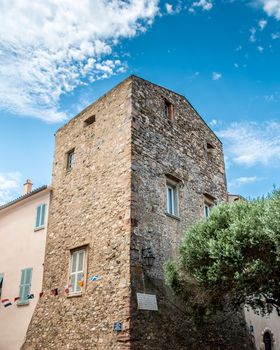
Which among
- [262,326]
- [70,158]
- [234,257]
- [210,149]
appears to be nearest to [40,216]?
[70,158]

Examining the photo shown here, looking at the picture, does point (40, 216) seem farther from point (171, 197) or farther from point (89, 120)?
point (171, 197)

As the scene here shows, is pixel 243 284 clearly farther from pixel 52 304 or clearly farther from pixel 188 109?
pixel 188 109

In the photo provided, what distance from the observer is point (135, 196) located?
11.0 m

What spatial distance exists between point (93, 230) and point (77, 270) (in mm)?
1369

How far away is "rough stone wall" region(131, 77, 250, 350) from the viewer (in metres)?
10.1

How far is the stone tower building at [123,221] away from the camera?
1005 cm

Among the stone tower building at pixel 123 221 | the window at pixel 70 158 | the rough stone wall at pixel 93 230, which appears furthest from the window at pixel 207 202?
the window at pixel 70 158

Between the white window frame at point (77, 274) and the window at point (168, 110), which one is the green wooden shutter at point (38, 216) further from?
the window at point (168, 110)

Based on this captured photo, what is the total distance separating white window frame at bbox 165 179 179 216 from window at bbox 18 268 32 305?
5701mm

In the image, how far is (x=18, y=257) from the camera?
578 inches

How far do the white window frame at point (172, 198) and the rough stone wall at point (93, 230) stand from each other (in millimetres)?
2033

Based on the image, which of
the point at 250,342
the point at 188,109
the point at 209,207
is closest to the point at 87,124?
the point at 188,109

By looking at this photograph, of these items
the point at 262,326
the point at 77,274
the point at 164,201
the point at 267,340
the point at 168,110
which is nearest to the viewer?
the point at 77,274

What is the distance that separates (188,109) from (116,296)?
28.0 feet
